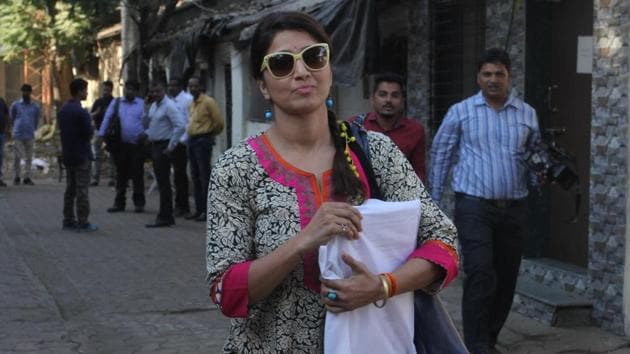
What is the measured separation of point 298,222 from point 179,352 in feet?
13.5

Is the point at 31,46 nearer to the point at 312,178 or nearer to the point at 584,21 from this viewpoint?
the point at 584,21

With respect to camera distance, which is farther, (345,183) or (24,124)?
(24,124)

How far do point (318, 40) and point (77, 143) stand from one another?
920cm

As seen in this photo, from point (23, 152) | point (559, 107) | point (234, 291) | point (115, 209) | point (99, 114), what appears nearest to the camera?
point (234, 291)

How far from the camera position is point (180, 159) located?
12.8 m

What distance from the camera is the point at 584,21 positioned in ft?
24.9

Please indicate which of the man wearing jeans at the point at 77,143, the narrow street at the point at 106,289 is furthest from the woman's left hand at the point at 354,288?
the man wearing jeans at the point at 77,143

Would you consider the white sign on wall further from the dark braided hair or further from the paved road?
the dark braided hair

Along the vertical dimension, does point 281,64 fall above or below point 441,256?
above

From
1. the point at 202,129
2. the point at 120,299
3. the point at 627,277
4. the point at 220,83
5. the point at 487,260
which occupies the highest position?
the point at 220,83

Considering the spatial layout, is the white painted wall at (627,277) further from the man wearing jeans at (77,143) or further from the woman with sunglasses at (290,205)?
the man wearing jeans at (77,143)

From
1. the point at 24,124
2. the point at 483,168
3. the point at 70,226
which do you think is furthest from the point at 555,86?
the point at 24,124

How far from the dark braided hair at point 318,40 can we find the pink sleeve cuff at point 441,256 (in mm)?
211

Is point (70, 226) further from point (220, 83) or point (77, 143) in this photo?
point (220, 83)
